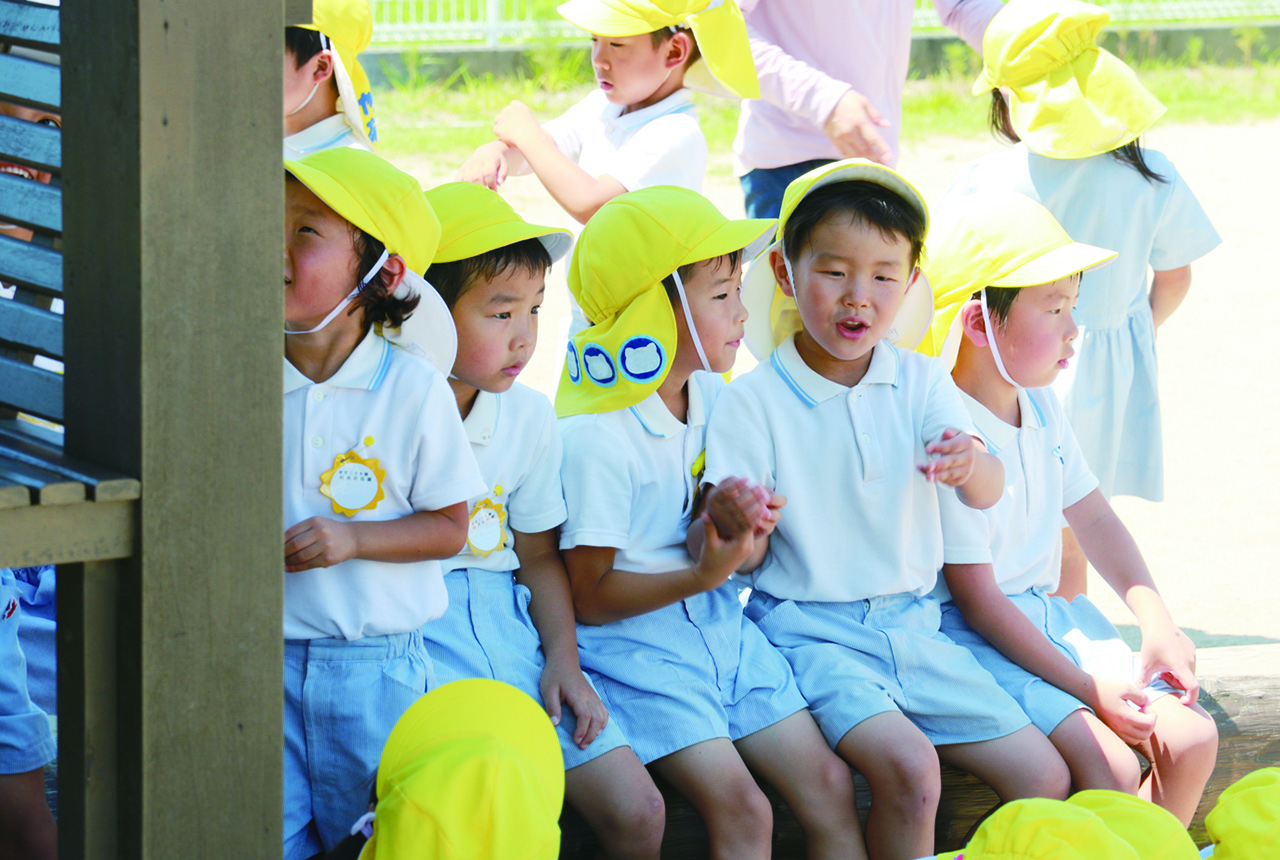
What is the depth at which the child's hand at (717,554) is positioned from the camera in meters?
2.15

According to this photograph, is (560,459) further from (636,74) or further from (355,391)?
(636,74)

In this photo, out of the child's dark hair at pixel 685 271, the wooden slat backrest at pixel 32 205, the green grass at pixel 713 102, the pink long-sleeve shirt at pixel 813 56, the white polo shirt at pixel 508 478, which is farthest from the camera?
the green grass at pixel 713 102

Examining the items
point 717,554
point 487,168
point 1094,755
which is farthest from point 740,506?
point 487,168

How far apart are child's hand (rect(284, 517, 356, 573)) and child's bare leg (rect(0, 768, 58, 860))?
0.60 m

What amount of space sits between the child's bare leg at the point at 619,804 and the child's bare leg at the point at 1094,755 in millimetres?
823

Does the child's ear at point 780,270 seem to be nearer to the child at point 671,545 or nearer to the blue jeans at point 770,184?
the child at point 671,545

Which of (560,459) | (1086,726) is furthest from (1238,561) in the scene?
(560,459)

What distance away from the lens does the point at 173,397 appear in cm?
131

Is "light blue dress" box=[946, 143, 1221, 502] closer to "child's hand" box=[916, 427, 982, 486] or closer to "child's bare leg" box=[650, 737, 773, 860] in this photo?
"child's hand" box=[916, 427, 982, 486]

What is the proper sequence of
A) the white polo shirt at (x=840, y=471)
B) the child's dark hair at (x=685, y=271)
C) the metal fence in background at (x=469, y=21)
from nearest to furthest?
the white polo shirt at (x=840, y=471)
the child's dark hair at (x=685, y=271)
the metal fence in background at (x=469, y=21)

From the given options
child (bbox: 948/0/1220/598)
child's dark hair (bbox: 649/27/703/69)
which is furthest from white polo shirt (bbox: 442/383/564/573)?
child (bbox: 948/0/1220/598)

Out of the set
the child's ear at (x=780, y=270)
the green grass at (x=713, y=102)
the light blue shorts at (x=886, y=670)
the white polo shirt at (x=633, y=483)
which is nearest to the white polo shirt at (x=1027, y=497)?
the light blue shorts at (x=886, y=670)

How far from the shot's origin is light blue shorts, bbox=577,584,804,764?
86.3 inches

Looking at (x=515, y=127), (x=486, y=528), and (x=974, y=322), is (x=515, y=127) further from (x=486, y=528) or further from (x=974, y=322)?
(x=486, y=528)
